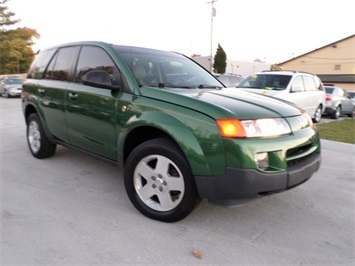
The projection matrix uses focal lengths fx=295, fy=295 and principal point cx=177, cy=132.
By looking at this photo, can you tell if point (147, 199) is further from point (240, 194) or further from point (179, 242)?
point (240, 194)

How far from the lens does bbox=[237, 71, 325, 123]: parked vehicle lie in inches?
315

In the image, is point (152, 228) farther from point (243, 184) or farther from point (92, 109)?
point (92, 109)

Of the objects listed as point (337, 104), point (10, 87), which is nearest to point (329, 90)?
point (337, 104)

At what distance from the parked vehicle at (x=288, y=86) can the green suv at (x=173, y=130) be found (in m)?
4.57

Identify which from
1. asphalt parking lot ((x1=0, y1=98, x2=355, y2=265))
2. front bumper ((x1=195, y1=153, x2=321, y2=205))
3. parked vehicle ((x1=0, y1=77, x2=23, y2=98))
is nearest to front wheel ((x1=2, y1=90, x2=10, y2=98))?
parked vehicle ((x1=0, y1=77, x2=23, y2=98))

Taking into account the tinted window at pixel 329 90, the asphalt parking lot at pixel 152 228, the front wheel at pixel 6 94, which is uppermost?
the tinted window at pixel 329 90

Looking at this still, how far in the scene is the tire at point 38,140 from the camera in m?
4.53

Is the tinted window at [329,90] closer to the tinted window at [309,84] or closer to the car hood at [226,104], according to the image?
the tinted window at [309,84]

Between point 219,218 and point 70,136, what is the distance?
7.14ft

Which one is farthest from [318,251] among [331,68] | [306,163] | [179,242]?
[331,68]

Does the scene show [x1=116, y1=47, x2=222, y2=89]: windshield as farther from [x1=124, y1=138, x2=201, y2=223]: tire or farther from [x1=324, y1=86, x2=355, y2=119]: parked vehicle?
[x1=324, y1=86, x2=355, y2=119]: parked vehicle

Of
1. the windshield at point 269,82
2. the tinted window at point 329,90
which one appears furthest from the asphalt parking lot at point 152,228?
the tinted window at point 329,90

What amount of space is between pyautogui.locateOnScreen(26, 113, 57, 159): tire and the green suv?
2.08 ft

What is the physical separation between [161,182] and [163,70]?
1.44m
